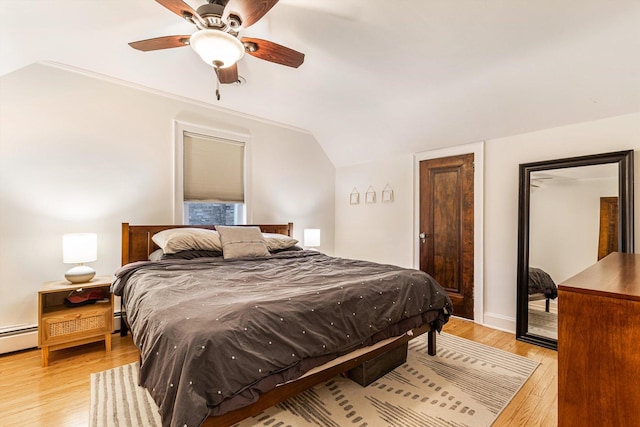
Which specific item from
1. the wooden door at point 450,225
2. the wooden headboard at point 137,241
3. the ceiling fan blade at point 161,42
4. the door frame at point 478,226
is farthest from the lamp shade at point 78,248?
the door frame at point 478,226

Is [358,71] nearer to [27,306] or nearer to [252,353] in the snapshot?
[252,353]

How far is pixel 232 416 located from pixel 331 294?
2.51 ft

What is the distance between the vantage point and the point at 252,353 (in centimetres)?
129

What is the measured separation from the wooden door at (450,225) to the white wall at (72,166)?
113 inches

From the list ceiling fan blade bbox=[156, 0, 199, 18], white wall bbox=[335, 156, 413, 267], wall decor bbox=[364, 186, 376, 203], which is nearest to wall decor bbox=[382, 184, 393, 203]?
white wall bbox=[335, 156, 413, 267]

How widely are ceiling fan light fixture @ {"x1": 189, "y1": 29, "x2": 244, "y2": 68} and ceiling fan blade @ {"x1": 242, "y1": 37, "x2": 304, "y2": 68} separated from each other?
211mm

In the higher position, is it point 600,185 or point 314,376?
point 600,185

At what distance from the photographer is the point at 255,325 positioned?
1.35 metres

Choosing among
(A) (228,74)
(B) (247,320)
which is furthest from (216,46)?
(B) (247,320)

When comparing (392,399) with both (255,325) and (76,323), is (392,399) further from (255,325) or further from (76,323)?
(76,323)

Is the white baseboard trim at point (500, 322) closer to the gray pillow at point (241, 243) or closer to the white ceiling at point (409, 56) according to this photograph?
the white ceiling at point (409, 56)

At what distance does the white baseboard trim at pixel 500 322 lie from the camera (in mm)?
3160

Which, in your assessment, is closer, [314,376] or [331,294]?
[314,376]

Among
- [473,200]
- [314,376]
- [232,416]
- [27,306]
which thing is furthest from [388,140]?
[27,306]
